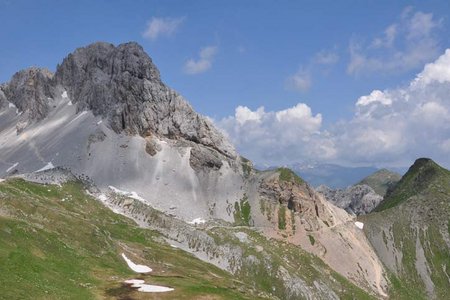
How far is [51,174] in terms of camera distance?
7795 inches

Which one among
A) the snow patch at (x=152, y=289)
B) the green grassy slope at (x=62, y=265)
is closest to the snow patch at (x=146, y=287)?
the snow patch at (x=152, y=289)

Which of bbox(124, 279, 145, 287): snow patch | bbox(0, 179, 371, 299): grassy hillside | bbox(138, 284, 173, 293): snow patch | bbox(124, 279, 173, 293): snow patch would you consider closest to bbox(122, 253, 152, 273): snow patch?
bbox(0, 179, 371, 299): grassy hillside

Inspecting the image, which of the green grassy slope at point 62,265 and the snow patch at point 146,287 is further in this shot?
the snow patch at point 146,287

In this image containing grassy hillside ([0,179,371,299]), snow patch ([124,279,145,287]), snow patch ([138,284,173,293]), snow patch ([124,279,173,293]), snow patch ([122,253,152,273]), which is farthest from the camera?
snow patch ([122,253,152,273])

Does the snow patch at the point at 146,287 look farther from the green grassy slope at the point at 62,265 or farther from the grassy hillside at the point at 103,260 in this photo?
the grassy hillside at the point at 103,260

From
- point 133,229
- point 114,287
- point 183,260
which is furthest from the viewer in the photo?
point 133,229

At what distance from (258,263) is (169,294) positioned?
108m

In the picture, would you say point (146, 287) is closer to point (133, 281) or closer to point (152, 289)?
point (152, 289)

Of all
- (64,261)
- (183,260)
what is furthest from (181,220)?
(64,261)

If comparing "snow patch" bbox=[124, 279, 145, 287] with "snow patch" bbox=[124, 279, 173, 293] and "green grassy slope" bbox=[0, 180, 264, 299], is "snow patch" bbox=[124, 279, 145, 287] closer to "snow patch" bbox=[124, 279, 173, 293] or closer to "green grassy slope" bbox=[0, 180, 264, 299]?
"snow patch" bbox=[124, 279, 173, 293]

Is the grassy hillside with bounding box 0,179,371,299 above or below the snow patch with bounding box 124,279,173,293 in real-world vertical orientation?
above

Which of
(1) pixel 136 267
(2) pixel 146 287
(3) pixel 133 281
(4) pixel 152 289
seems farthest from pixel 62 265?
(1) pixel 136 267

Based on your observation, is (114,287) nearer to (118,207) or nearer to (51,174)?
(118,207)

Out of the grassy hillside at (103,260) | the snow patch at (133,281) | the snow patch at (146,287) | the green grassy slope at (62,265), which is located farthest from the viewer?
the snow patch at (133,281)
